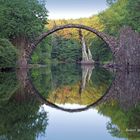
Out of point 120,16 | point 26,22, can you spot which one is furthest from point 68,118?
point 120,16

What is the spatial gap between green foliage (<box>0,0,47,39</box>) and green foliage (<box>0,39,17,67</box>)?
8.62 ft

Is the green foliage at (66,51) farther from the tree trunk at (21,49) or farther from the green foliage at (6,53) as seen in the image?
the green foliage at (6,53)

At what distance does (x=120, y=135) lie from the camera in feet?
30.3

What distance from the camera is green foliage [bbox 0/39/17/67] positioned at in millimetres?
38041

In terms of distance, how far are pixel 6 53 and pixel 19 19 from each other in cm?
599

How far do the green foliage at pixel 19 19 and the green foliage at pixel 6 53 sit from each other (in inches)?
103

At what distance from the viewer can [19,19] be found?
144ft

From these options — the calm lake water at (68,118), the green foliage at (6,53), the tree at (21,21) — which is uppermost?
the tree at (21,21)

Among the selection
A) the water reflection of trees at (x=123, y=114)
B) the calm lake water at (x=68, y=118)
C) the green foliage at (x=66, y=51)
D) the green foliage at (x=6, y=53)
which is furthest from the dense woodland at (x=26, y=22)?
the green foliage at (x=66, y=51)

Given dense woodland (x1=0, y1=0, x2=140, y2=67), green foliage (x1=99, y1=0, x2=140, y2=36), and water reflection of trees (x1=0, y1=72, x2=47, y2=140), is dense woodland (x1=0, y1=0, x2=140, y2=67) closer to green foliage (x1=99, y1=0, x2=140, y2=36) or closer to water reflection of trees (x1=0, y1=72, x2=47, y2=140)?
green foliage (x1=99, y1=0, x2=140, y2=36)

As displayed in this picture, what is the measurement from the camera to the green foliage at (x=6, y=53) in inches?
1498

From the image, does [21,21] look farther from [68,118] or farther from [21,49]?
[68,118]

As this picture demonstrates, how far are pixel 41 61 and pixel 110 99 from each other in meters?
53.8

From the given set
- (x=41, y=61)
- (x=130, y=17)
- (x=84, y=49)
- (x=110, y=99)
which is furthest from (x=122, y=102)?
(x=84, y=49)
